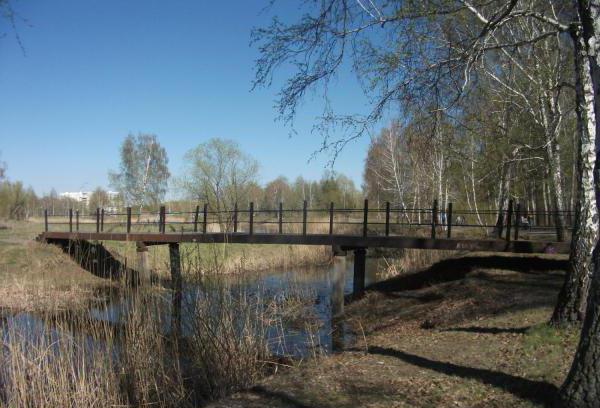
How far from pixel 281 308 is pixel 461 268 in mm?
4845

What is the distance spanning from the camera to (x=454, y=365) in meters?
4.99

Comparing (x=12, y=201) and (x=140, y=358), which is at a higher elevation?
(x=12, y=201)

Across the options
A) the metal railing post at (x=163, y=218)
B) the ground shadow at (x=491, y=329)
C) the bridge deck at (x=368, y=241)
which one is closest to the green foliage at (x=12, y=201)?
the bridge deck at (x=368, y=241)

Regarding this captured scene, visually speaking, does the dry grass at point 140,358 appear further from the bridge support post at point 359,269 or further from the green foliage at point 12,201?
the green foliage at point 12,201

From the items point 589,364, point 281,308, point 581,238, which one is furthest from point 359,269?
point 589,364

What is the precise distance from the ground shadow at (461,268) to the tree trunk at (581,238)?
6.00m

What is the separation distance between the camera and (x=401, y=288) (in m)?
13.3

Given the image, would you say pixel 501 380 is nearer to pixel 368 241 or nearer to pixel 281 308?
Answer: pixel 281 308

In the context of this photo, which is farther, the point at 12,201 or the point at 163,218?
the point at 12,201

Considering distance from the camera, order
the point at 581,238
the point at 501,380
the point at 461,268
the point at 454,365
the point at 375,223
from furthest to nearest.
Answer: the point at 375,223 → the point at 461,268 → the point at 581,238 → the point at 454,365 → the point at 501,380

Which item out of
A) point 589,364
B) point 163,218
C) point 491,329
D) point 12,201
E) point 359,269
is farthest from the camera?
point 12,201

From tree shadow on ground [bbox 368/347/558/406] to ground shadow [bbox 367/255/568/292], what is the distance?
7239 millimetres

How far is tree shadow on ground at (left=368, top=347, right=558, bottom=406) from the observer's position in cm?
399

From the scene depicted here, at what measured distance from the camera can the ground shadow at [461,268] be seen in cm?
1143
